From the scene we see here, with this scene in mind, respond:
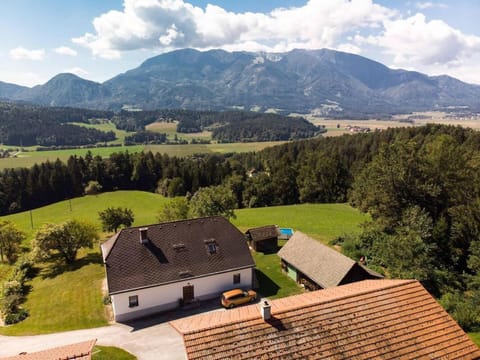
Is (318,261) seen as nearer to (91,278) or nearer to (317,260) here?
(317,260)

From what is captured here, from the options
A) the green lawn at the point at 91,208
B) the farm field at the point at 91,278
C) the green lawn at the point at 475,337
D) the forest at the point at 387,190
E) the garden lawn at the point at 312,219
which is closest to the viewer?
the green lawn at the point at 475,337

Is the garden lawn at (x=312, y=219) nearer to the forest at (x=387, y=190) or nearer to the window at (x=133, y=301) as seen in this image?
the forest at (x=387, y=190)

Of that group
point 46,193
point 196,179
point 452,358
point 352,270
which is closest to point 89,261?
point 352,270

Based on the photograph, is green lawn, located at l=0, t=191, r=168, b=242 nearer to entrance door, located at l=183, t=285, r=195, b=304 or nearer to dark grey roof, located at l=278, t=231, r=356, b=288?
entrance door, located at l=183, t=285, r=195, b=304

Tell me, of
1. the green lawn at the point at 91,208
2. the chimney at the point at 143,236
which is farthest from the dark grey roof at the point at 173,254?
the green lawn at the point at 91,208

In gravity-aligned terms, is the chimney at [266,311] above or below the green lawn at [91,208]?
above

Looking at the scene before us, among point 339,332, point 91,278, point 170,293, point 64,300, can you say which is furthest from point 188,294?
point 339,332
